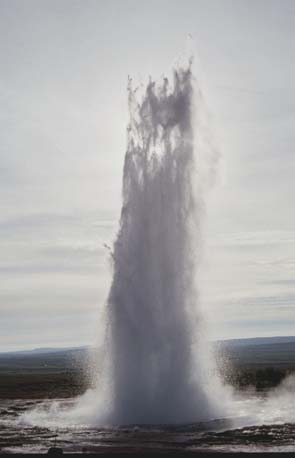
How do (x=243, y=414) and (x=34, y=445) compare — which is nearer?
(x=34, y=445)

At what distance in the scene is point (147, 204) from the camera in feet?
113

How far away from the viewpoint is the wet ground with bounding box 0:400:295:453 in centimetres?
2286

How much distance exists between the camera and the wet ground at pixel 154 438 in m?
22.9

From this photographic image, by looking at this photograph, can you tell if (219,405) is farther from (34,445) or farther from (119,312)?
(34,445)

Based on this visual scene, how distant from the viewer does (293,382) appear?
55.8m

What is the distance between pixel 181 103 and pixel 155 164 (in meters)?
4.37

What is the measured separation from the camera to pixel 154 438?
2502 cm

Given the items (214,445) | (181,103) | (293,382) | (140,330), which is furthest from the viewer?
(293,382)

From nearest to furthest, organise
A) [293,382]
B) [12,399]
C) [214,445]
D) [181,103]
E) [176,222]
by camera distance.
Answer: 1. [214,445]
2. [176,222]
3. [181,103]
4. [12,399]
5. [293,382]

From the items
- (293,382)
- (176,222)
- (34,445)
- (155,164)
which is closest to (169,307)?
(176,222)

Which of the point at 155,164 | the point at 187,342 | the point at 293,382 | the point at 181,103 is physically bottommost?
the point at 293,382

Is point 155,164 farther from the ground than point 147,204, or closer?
farther from the ground

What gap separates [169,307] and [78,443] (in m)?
9.98

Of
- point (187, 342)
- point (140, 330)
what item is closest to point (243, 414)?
point (187, 342)
